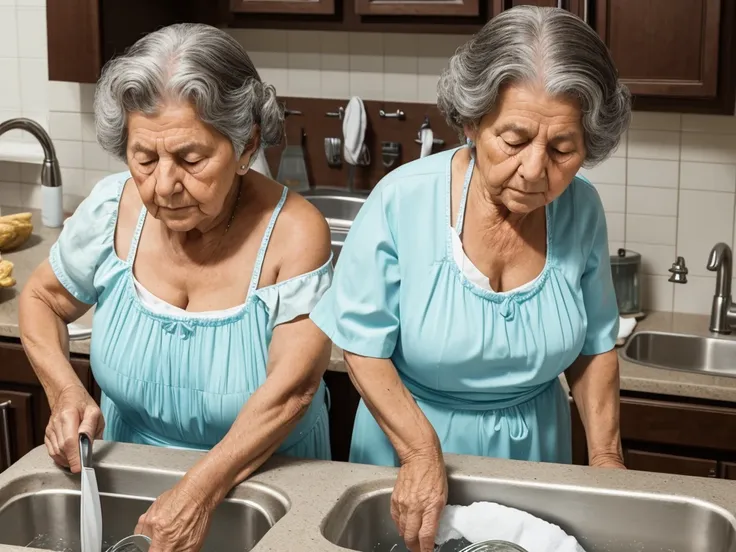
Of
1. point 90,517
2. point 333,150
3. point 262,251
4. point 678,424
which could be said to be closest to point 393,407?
point 262,251

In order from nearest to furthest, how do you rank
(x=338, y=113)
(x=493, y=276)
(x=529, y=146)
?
(x=529, y=146), (x=493, y=276), (x=338, y=113)

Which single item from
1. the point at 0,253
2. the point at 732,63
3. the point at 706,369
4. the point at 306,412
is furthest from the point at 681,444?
the point at 0,253

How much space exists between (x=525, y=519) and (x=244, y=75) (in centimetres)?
85

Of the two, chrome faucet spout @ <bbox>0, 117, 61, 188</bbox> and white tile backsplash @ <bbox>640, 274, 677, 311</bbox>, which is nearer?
white tile backsplash @ <bbox>640, 274, 677, 311</bbox>

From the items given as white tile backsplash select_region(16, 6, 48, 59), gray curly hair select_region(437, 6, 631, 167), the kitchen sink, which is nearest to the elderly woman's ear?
gray curly hair select_region(437, 6, 631, 167)

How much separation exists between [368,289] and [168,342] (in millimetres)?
391

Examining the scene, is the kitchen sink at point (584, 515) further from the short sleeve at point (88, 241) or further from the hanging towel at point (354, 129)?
the hanging towel at point (354, 129)

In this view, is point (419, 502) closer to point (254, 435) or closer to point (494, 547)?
point (494, 547)

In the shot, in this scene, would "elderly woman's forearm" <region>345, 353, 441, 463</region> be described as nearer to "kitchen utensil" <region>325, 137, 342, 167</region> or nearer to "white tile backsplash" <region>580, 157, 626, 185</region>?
"white tile backsplash" <region>580, 157, 626, 185</region>

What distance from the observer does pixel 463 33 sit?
3.31 metres

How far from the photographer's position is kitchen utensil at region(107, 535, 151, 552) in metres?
1.58

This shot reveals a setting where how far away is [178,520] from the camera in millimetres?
1587

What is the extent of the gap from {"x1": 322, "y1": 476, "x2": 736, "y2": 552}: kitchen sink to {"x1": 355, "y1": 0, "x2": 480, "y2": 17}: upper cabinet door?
1.68 metres

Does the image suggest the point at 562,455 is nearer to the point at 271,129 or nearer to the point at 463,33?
the point at 271,129
